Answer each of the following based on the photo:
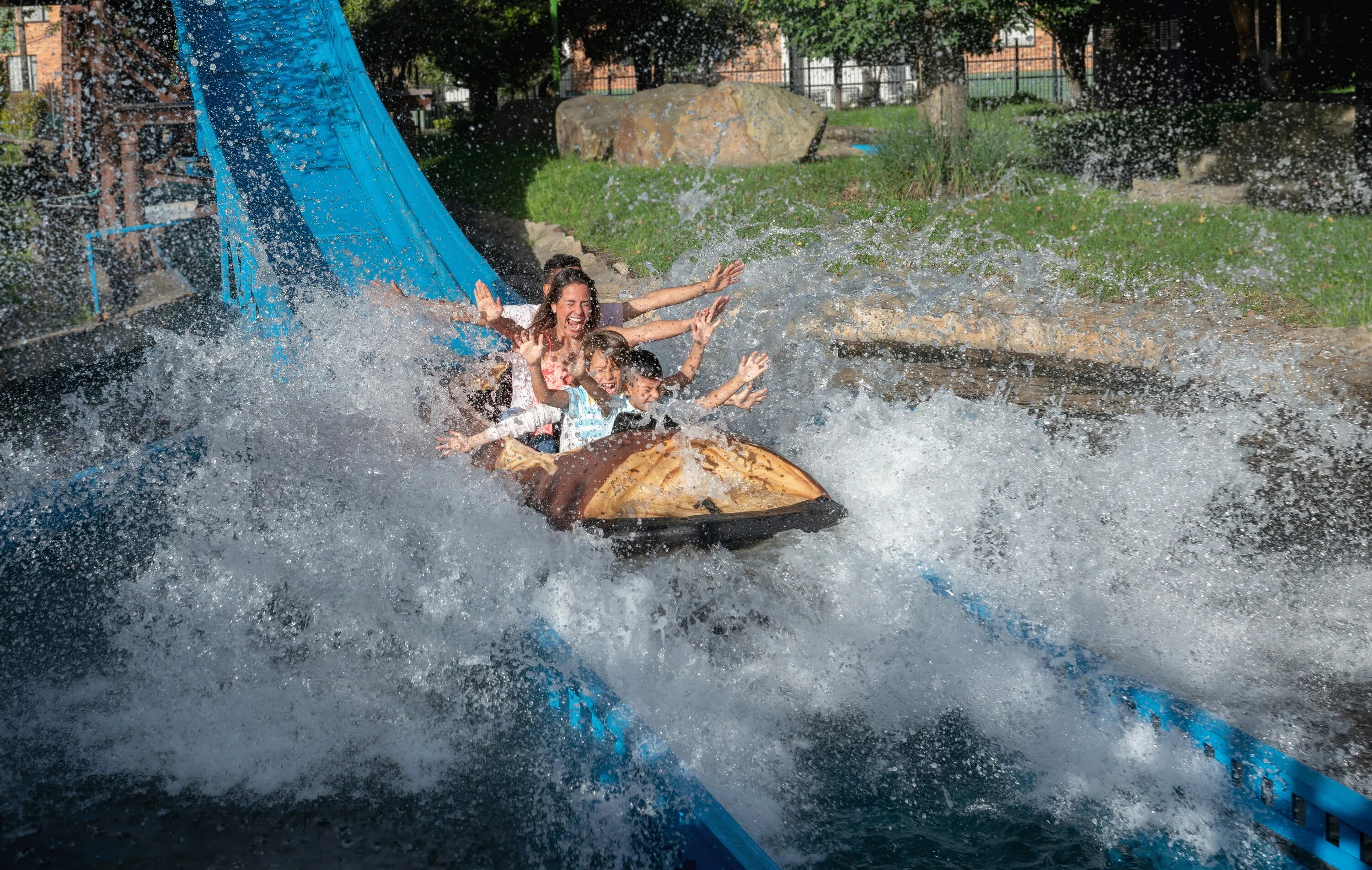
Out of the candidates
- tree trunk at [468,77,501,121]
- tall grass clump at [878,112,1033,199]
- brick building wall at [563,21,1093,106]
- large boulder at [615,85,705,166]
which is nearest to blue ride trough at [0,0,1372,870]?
tall grass clump at [878,112,1033,199]

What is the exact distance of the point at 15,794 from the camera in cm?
339

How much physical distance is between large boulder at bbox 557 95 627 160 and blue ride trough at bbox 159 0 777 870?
7.02 meters

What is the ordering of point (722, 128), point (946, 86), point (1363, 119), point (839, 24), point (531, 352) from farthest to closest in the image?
point (722, 128), point (946, 86), point (839, 24), point (1363, 119), point (531, 352)

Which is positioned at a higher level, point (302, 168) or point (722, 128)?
point (722, 128)

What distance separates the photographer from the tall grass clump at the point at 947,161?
36.0ft

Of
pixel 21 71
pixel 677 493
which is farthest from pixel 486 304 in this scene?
pixel 21 71

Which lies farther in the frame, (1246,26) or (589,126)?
(589,126)

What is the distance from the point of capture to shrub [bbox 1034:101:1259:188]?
42.1 ft

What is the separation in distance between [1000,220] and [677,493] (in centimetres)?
662

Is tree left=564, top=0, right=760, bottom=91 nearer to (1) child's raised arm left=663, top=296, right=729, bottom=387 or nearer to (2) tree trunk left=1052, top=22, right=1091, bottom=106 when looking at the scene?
(2) tree trunk left=1052, top=22, right=1091, bottom=106

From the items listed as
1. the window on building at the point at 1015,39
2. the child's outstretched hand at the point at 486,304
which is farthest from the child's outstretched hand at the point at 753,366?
the window on building at the point at 1015,39

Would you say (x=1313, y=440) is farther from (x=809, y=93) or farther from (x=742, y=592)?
(x=809, y=93)

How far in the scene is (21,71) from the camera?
2583 cm

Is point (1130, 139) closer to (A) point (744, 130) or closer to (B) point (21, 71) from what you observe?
(A) point (744, 130)
